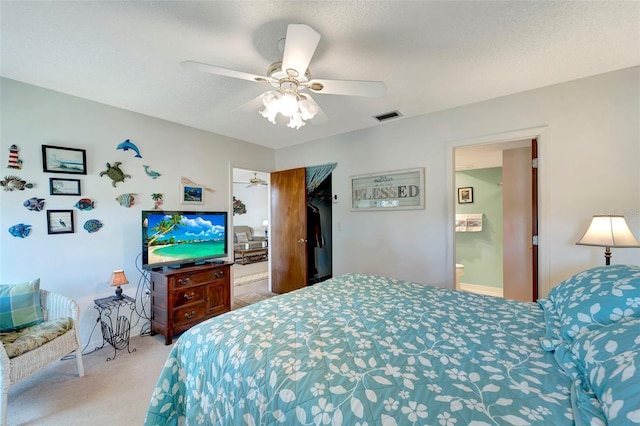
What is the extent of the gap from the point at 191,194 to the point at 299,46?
103 inches

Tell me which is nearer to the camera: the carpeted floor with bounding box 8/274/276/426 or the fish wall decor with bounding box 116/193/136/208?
the carpeted floor with bounding box 8/274/276/426

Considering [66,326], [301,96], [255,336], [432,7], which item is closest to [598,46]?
[432,7]

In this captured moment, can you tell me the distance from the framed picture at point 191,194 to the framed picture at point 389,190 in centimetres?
208

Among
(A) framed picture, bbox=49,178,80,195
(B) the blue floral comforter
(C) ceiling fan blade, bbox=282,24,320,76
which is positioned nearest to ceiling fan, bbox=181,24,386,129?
(C) ceiling fan blade, bbox=282,24,320,76

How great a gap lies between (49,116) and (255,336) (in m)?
2.88

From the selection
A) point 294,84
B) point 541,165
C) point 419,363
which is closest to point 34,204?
point 294,84

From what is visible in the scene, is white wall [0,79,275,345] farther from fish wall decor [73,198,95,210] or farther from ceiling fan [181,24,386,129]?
ceiling fan [181,24,386,129]

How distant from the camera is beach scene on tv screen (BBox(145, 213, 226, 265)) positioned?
278cm

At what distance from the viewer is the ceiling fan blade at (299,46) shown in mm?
1263

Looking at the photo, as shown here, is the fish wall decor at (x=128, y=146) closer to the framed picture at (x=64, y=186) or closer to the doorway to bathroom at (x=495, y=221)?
the framed picture at (x=64, y=186)

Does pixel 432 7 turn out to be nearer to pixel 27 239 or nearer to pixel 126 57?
pixel 126 57

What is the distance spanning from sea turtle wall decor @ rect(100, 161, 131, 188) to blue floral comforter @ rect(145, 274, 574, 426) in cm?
226

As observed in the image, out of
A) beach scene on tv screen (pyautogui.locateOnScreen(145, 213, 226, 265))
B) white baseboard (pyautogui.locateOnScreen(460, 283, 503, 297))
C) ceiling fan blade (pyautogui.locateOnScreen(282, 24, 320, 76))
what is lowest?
white baseboard (pyautogui.locateOnScreen(460, 283, 503, 297))

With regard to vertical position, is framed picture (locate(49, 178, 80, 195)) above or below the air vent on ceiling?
below
